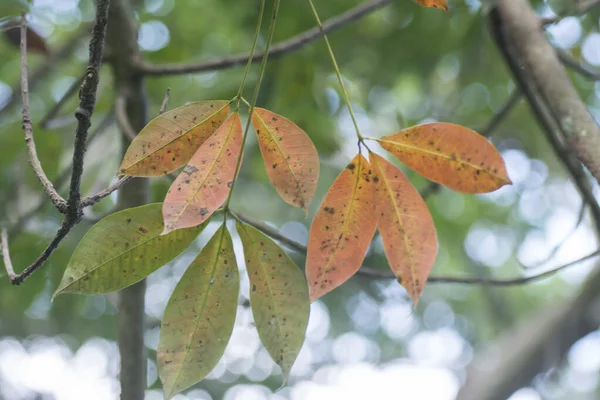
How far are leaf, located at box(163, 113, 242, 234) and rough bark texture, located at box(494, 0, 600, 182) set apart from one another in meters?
0.27

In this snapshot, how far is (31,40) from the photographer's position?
0.90 metres

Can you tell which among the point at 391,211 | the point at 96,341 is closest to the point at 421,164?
the point at 391,211

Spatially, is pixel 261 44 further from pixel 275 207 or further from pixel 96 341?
pixel 96 341

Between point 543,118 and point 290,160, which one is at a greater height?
point 290,160

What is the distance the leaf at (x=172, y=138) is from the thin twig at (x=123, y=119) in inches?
10.3

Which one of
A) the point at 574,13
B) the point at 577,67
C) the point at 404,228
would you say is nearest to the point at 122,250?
the point at 404,228

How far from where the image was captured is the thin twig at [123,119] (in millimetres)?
708

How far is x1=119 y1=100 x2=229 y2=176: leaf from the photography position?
1.38 feet

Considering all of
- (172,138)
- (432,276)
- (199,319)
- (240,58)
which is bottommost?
(432,276)

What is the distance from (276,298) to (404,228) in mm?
110

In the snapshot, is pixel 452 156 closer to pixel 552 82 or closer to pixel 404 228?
pixel 404 228

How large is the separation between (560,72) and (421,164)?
0.21 m

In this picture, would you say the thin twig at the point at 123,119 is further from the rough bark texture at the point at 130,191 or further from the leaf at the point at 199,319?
the leaf at the point at 199,319

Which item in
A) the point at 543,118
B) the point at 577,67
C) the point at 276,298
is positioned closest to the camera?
the point at 276,298
